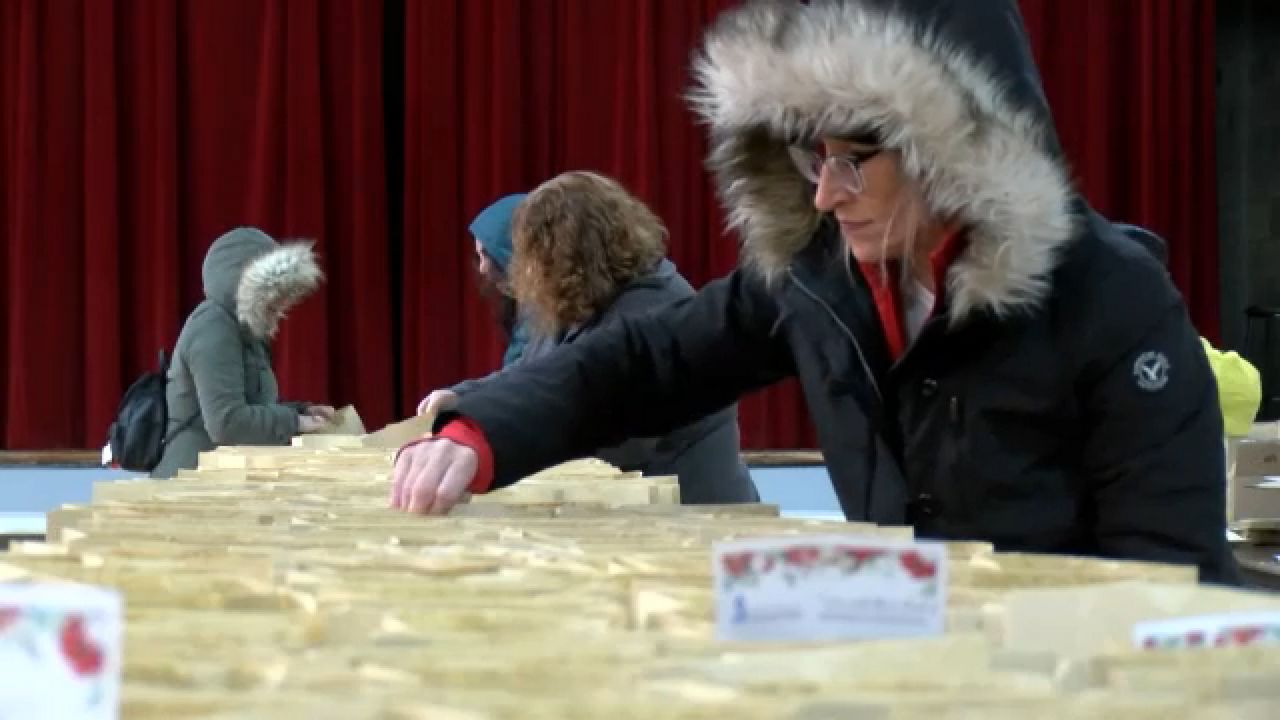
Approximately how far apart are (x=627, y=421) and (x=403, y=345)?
5.27 metres

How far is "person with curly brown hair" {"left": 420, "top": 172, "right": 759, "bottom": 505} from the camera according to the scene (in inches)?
110

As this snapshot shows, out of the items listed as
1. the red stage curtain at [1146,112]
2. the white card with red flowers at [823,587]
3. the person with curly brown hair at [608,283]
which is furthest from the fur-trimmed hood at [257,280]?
the red stage curtain at [1146,112]

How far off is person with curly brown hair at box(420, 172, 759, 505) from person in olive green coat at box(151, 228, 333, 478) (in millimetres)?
1167

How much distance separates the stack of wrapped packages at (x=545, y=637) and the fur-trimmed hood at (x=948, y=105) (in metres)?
0.44

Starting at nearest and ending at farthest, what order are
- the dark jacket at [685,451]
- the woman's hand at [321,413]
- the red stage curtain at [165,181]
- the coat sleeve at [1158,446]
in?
the coat sleeve at [1158,446] → the dark jacket at [685,451] → the woman's hand at [321,413] → the red stage curtain at [165,181]

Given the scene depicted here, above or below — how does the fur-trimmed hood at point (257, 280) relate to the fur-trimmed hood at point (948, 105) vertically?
below

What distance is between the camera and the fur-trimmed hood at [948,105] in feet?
5.23

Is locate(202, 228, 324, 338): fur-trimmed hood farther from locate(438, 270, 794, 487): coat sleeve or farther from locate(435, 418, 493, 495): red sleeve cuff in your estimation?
locate(435, 418, 493, 495): red sleeve cuff

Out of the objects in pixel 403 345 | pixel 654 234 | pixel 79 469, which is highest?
pixel 654 234

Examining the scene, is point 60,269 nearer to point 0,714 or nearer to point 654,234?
point 654,234

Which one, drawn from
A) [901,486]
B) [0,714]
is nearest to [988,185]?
[901,486]

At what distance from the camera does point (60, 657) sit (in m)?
0.62

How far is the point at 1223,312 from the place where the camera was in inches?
306

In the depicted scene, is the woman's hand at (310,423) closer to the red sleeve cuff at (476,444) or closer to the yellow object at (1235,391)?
the yellow object at (1235,391)
